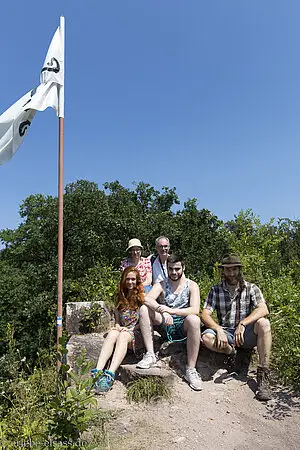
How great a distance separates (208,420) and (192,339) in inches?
29.7

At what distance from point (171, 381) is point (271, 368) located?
1.09 metres

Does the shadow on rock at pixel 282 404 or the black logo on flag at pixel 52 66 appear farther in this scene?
the black logo on flag at pixel 52 66

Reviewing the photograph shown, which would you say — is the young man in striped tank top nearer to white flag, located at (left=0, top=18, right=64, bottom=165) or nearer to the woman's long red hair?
the woman's long red hair

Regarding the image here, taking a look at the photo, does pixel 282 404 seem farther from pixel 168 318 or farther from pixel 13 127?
pixel 13 127

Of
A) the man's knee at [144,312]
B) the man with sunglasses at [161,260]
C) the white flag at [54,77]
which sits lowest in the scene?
the man's knee at [144,312]

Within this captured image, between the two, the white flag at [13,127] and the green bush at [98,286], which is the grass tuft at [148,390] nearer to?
the green bush at [98,286]

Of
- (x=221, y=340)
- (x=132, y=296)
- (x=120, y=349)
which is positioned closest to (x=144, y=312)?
(x=132, y=296)

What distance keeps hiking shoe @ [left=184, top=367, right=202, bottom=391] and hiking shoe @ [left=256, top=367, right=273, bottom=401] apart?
0.53 m

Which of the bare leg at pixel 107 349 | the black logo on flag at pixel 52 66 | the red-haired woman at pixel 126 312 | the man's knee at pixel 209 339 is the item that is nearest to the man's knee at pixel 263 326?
the man's knee at pixel 209 339

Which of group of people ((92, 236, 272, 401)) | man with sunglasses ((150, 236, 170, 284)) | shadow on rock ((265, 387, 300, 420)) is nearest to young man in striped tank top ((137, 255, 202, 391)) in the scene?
group of people ((92, 236, 272, 401))

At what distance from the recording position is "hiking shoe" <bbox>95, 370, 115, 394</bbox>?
363 cm

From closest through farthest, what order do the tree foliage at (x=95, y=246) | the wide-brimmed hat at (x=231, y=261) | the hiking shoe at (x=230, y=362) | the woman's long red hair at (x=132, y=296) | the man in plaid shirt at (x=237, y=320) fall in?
1. the man in plaid shirt at (x=237, y=320)
2. the wide-brimmed hat at (x=231, y=261)
3. the hiking shoe at (x=230, y=362)
4. the woman's long red hair at (x=132, y=296)
5. the tree foliage at (x=95, y=246)

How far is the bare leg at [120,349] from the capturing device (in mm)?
3777

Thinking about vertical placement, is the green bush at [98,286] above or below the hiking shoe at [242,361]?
above
